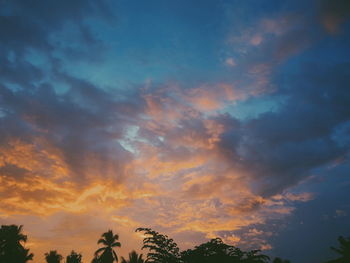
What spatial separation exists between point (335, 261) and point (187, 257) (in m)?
15.2

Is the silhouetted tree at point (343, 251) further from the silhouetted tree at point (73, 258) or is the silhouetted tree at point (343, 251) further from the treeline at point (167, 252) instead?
the silhouetted tree at point (73, 258)

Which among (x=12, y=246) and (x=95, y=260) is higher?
(x=12, y=246)

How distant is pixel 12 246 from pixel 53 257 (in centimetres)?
983

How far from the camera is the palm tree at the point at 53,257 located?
4217 centimetres

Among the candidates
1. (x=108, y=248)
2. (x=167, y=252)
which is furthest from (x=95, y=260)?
(x=167, y=252)

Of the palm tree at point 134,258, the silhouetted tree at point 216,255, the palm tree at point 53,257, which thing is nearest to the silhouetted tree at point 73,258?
the palm tree at point 53,257

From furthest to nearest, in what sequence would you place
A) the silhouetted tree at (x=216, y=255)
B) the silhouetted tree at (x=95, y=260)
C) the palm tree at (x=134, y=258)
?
the silhouetted tree at (x=95, y=260)
the palm tree at (x=134, y=258)
the silhouetted tree at (x=216, y=255)

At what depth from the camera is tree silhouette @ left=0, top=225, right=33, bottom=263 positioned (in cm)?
3328

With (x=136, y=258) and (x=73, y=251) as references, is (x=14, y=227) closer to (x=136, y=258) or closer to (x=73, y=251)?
(x=73, y=251)

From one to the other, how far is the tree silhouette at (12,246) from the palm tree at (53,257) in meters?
5.65

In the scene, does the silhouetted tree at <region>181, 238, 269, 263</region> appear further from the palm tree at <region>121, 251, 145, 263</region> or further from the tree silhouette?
the tree silhouette

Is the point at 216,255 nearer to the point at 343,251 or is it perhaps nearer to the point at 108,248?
the point at 343,251

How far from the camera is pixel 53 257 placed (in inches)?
1681

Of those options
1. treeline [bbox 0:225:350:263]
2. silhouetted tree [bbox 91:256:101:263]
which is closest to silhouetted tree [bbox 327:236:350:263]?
treeline [bbox 0:225:350:263]
